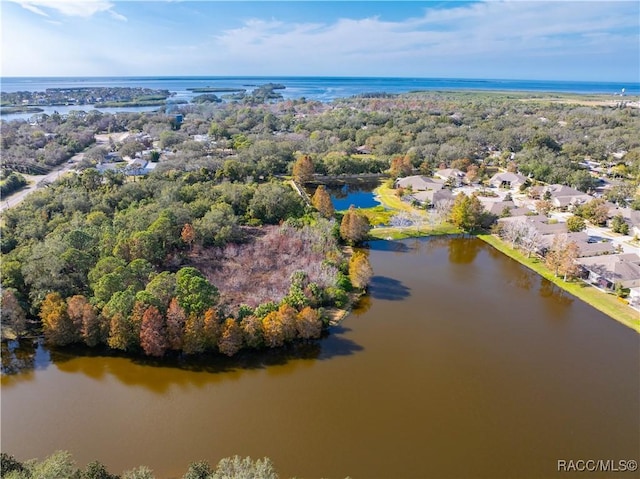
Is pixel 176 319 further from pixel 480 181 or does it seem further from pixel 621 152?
pixel 621 152

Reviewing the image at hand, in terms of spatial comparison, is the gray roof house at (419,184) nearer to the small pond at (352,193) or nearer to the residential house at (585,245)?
the small pond at (352,193)

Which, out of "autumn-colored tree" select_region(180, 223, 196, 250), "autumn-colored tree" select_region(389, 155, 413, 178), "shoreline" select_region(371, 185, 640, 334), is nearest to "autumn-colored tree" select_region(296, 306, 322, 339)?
"autumn-colored tree" select_region(180, 223, 196, 250)

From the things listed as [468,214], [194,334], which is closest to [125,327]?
[194,334]

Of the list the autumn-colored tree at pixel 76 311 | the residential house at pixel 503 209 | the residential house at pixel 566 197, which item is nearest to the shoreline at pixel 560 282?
the residential house at pixel 503 209

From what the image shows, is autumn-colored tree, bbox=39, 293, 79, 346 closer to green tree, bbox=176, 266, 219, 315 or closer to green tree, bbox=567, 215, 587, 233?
green tree, bbox=176, 266, 219, 315

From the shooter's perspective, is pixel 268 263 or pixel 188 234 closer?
pixel 268 263

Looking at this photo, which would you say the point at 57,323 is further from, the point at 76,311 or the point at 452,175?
the point at 452,175
